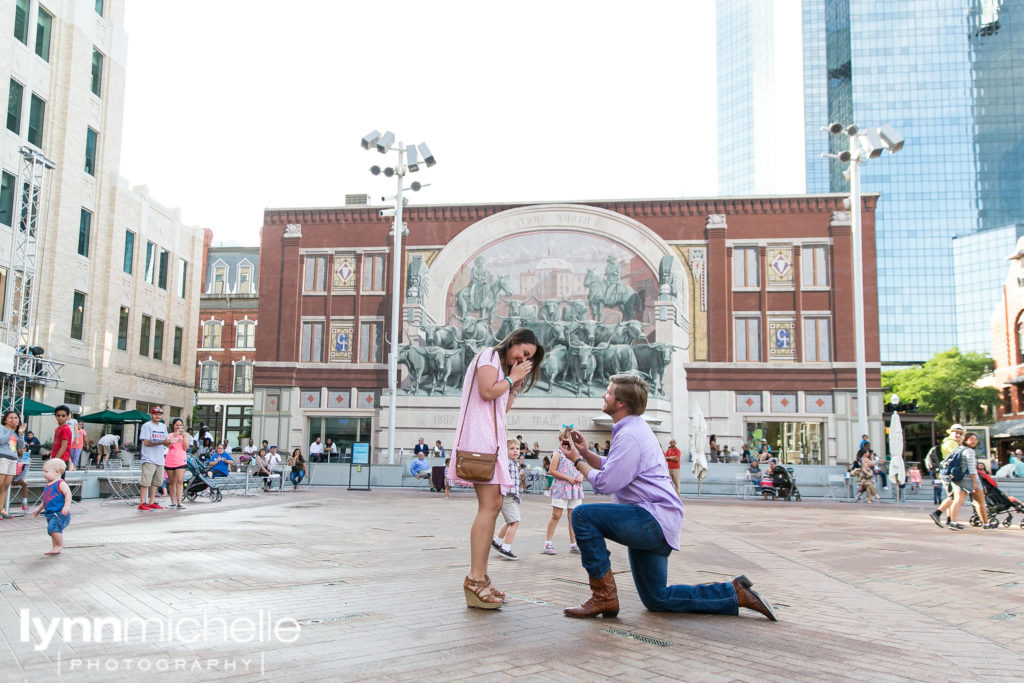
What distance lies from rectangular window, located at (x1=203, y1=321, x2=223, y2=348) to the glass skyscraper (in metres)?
86.8

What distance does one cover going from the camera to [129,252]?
114ft

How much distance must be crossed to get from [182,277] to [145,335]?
4.82 metres

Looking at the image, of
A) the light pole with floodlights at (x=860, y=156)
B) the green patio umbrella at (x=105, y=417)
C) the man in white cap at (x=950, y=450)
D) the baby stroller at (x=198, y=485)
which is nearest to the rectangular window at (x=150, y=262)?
the green patio umbrella at (x=105, y=417)

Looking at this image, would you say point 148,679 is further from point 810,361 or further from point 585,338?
point 810,361

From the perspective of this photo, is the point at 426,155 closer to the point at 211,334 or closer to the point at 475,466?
the point at 475,466

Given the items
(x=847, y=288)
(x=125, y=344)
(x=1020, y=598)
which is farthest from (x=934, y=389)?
(x=1020, y=598)

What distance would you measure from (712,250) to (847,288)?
6.17 m

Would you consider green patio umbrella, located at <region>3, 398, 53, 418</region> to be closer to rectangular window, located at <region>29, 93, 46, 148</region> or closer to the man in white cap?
rectangular window, located at <region>29, 93, 46, 148</region>

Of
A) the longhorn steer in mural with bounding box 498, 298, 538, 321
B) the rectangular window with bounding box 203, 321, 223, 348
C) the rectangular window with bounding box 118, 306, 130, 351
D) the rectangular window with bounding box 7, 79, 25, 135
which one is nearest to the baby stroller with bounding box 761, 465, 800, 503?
the longhorn steer in mural with bounding box 498, 298, 538, 321

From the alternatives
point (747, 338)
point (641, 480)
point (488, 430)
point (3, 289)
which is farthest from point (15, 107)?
point (747, 338)

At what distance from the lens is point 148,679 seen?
3.50 meters

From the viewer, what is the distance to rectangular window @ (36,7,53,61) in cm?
2838

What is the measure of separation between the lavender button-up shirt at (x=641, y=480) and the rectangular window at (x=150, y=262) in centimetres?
3591

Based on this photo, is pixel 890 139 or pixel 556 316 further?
pixel 556 316
